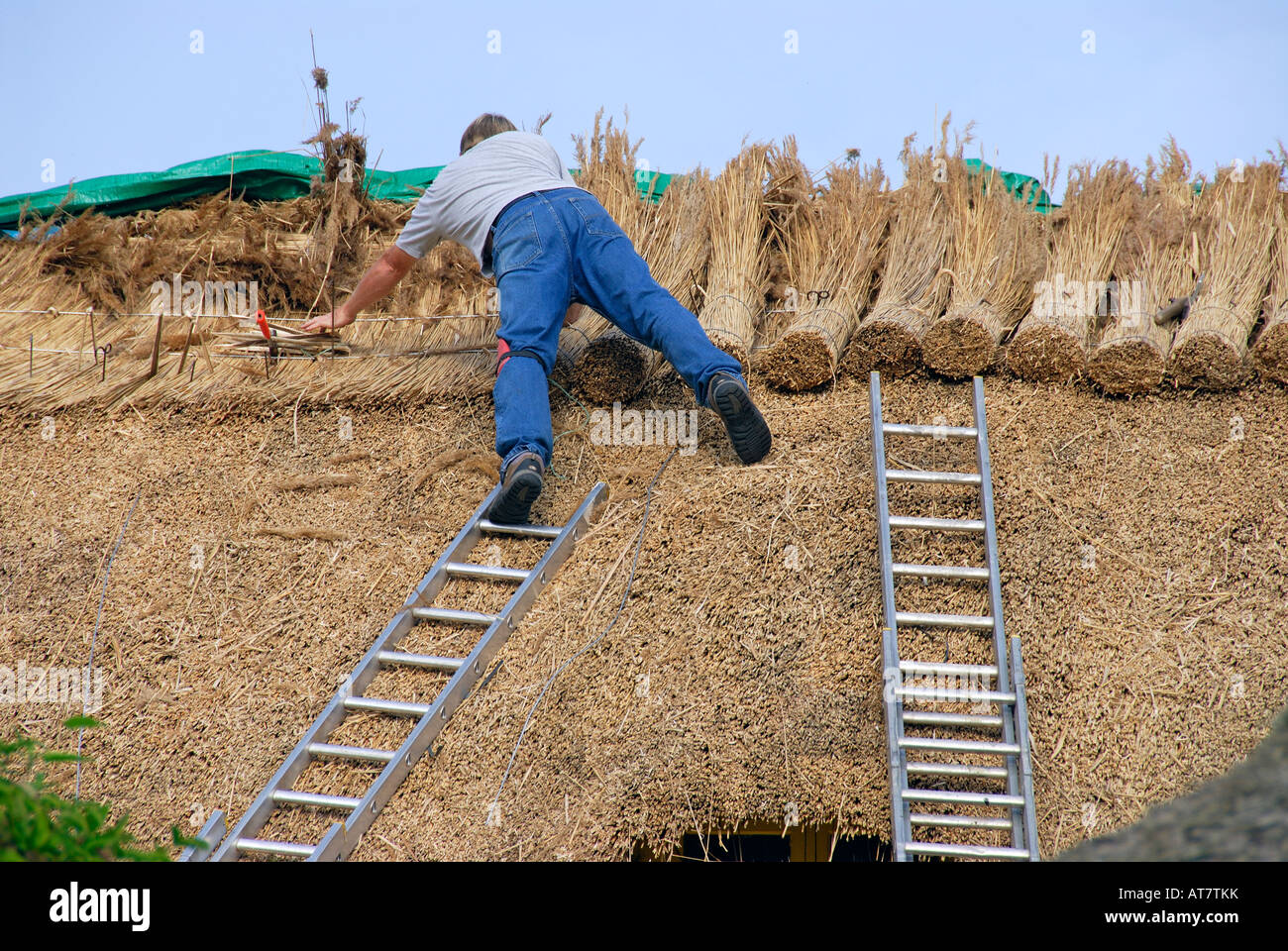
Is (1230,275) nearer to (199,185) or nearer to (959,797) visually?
(959,797)

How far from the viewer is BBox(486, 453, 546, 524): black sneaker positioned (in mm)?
3076

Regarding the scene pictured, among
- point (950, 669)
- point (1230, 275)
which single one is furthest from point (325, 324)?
point (1230, 275)

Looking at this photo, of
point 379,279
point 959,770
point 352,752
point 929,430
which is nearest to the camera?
point 959,770

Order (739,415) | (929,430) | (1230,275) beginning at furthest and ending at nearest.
Result: (1230,275) < (929,430) < (739,415)

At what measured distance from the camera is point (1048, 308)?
12.0ft

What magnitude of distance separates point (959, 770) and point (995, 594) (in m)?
0.54

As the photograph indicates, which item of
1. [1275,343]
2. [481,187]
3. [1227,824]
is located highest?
[481,187]

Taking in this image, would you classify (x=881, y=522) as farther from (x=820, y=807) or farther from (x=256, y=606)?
(x=256, y=606)

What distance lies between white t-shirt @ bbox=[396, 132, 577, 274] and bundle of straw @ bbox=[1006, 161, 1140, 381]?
172 cm

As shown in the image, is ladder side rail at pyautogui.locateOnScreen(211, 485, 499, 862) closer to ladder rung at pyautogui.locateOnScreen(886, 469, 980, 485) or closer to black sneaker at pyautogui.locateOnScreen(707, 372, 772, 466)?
black sneaker at pyautogui.locateOnScreen(707, 372, 772, 466)

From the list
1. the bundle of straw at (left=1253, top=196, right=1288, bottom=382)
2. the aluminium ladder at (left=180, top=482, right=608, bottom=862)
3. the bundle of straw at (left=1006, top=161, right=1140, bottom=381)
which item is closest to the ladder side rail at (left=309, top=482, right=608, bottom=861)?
the aluminium ladder at (left=180, top=482, right=608, bottom=862)

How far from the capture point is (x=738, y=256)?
4031mm
